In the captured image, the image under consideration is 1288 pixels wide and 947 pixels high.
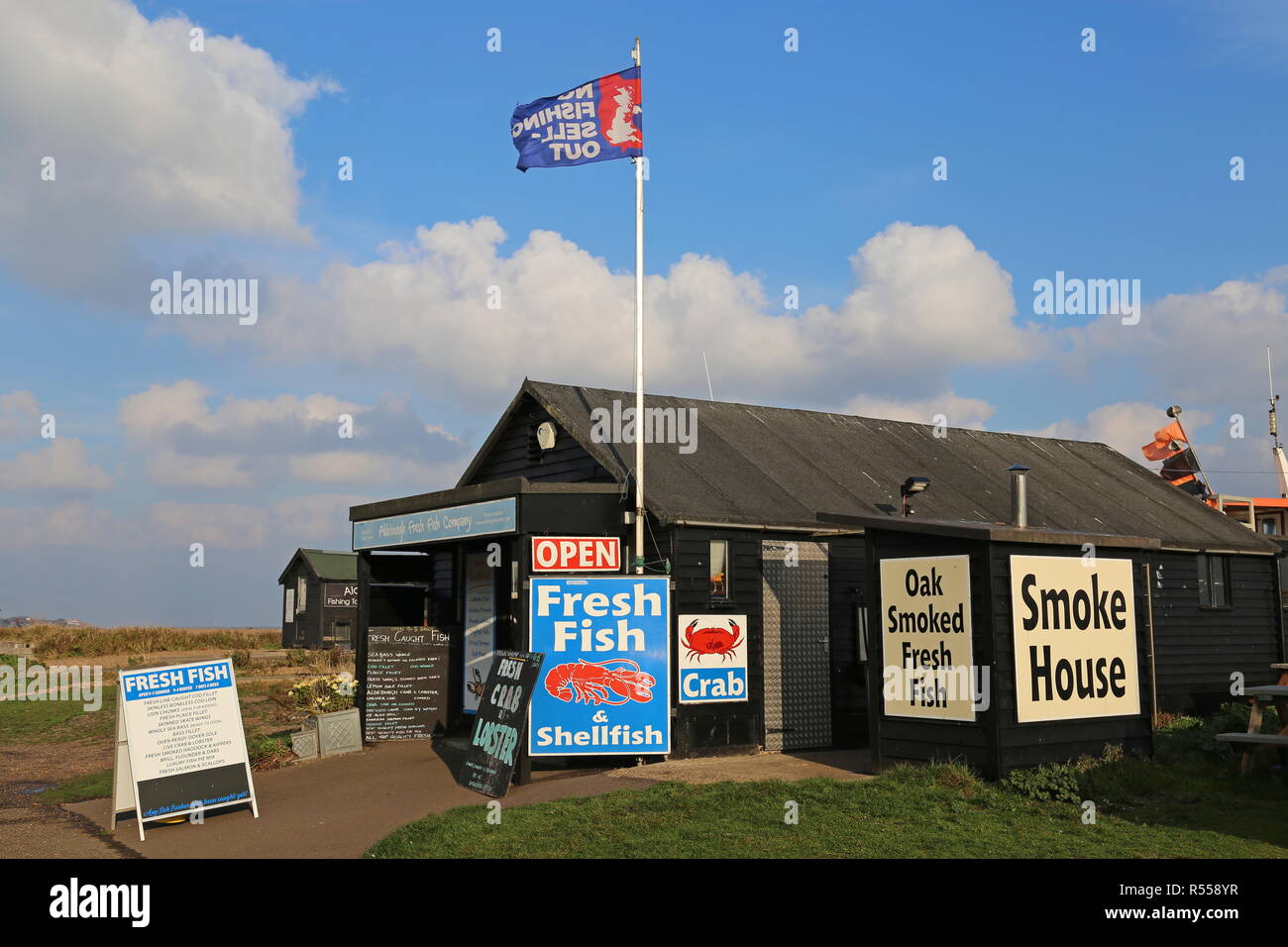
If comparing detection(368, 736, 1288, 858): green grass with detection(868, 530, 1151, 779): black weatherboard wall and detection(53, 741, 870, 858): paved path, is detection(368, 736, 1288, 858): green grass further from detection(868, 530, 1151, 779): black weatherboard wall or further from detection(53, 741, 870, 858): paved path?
detection(53, 741, 870, 858): paved path

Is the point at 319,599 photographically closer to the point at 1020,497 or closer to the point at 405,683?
the point at 405,683

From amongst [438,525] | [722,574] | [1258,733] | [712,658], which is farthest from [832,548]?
[1258,733]

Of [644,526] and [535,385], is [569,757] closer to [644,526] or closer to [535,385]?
[644,526]

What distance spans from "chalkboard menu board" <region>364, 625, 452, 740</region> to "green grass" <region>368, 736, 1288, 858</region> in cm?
607

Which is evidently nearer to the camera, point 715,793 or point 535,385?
point 715,793

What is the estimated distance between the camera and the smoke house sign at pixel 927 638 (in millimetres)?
12125

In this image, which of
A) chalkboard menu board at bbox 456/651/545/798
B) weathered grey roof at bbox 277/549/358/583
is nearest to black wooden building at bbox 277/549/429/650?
weathered grey roof at bbox 277/549/358/583

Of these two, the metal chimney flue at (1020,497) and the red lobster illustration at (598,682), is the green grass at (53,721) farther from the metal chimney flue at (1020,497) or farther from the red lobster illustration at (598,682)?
the metal chimney flue at (1020,497)

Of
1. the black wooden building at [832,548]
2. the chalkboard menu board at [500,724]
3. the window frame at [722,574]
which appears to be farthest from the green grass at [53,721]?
the window frame at [722,574]

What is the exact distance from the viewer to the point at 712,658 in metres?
15.2
